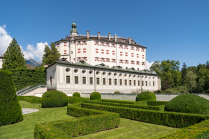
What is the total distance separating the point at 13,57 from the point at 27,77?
21.5 ft

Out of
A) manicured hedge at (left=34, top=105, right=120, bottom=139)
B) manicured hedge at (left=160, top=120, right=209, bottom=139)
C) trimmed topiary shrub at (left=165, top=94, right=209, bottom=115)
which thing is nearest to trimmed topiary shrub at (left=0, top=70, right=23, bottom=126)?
manicured hedge at (left=34, top=105, right=120, bottom=139)

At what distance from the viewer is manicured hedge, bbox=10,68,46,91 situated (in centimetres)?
3397

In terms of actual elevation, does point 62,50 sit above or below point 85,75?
above

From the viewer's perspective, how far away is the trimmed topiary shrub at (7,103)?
9625mm

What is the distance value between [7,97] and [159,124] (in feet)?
32.5

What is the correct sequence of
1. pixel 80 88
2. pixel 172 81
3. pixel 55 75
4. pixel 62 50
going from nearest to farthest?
pixel 55 75 < pixel 80 88 < pixel 62 50 < pixel 172 81

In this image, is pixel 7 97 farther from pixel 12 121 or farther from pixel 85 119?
pixel 85 119

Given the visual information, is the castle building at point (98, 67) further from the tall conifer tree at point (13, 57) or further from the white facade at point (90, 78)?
the tall conifer tree at point (13, 57)

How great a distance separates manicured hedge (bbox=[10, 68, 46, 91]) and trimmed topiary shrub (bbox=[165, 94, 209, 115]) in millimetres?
33082

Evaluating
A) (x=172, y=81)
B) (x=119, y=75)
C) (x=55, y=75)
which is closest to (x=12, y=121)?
(x=55, y=75)

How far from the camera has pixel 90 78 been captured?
36438 millimetres

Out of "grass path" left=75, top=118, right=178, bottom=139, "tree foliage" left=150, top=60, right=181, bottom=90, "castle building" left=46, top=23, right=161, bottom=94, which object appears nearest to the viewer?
"grass path" left=75, top=118, right=178, bottom=139

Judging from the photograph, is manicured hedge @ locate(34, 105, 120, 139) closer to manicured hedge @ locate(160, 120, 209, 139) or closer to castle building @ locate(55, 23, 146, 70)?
manicured hedge @ locate(160, 120, 209, 139)

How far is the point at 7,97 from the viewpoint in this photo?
993 centimetres
